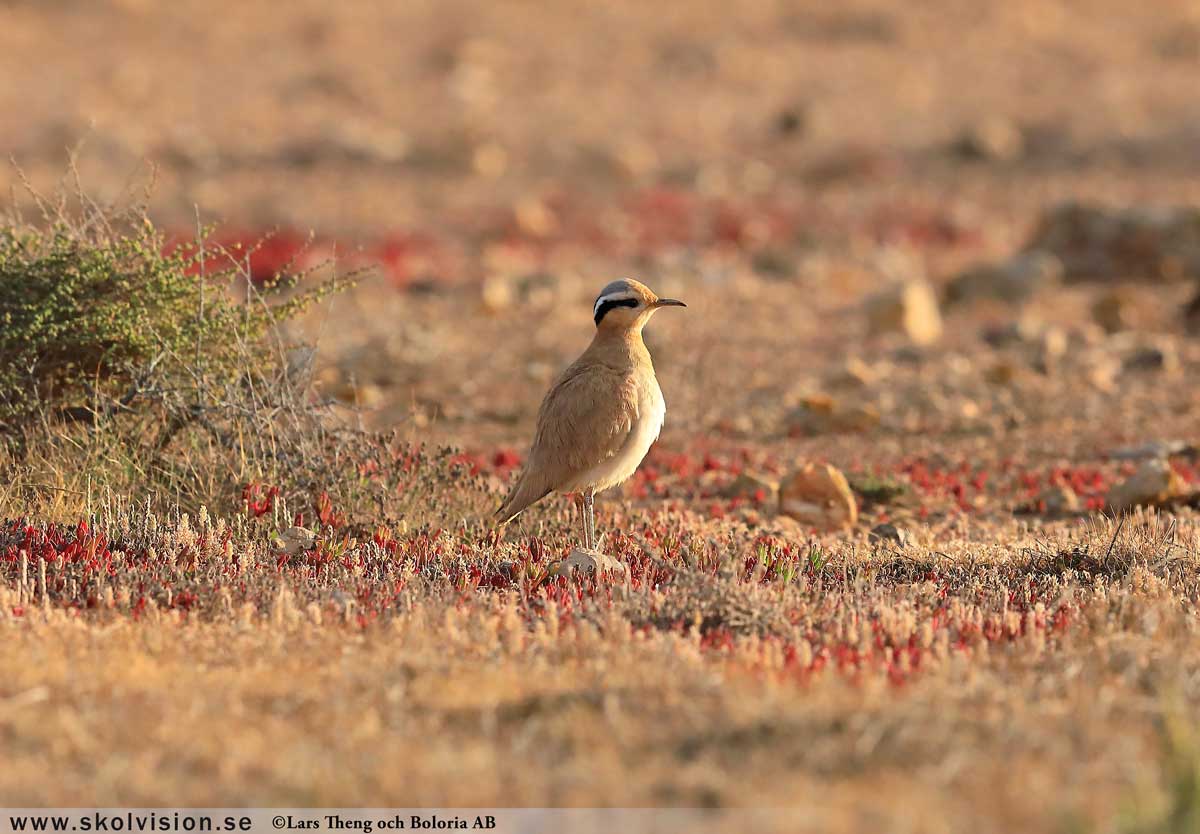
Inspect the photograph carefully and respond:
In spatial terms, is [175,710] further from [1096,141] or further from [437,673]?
[1096,141]

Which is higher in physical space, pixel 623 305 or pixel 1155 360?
pixel 1155 360

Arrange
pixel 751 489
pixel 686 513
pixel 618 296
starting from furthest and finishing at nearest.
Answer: pixel 751 489
pixel 686 513
pixel 618 296

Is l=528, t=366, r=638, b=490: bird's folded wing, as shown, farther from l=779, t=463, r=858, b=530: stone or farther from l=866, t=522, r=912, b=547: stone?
l=779, t=463, r=858, b=530: stone

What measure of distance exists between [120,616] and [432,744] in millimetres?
2079

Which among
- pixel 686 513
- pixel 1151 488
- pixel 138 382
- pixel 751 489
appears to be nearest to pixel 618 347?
pixel 686 513

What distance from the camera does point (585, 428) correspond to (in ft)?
24.9

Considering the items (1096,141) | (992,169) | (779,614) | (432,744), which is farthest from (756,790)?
(1096,141)

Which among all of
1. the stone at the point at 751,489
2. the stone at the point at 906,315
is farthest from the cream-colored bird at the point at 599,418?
the stone at the point at 906,315

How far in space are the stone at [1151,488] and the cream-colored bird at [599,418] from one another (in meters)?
3.37

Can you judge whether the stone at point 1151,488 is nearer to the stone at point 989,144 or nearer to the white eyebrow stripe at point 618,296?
the white eyebrow stripe at point 618,296

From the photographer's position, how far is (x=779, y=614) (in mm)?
6117

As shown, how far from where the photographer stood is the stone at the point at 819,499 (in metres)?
9.01

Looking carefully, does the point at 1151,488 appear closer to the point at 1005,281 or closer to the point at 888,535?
the point at 888,535

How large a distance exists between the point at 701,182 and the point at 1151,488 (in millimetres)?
19068
